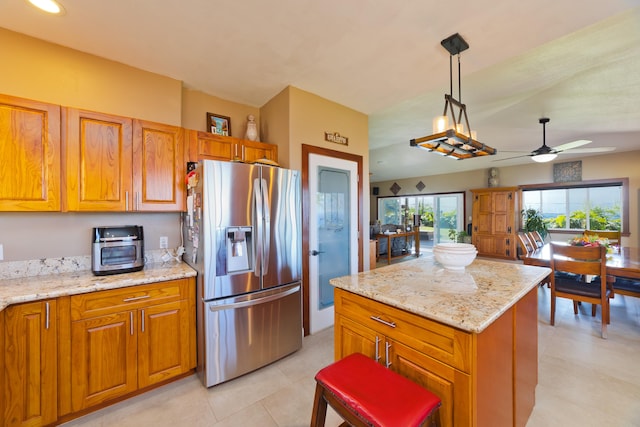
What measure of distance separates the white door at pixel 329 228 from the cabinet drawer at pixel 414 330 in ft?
4.49

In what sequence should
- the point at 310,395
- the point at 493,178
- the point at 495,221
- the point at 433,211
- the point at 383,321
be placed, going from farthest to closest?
1. the point at 433,211
2. the point at 493,178
3. the point at 495,221
4. the point at 310,395
5. the point at 383,321

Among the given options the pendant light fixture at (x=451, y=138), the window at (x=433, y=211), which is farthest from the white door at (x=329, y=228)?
the window at (x=433, y=211)

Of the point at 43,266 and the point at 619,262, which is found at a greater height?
the point at 43,266

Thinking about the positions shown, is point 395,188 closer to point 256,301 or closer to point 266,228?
point 266,228

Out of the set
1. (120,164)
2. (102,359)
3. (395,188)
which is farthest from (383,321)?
(395,188)

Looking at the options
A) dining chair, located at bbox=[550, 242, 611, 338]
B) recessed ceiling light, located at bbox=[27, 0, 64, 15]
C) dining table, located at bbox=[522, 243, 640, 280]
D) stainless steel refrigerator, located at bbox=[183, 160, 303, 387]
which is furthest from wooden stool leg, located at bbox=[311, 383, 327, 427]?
dining table, located at bbox=[522, 243, 640, 280]

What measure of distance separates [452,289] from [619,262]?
304cm

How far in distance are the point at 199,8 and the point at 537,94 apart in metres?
3.87

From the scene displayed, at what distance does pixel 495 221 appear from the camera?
6.86 m

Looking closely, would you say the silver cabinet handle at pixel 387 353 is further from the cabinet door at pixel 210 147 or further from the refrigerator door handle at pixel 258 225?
the cabinet door at pixel 210 147

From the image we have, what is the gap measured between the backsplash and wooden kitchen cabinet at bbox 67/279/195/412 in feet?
2.13

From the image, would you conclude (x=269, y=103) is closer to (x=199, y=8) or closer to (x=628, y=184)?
(x=199, y=8)

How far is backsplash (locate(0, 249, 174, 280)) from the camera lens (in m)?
1.87

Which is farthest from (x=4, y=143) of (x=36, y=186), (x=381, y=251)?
(x=381, y=251)
